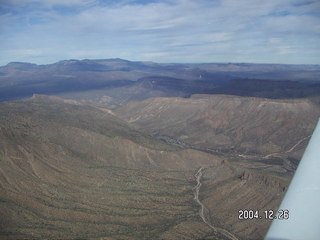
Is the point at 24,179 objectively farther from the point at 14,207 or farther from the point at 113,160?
the point at 113,160

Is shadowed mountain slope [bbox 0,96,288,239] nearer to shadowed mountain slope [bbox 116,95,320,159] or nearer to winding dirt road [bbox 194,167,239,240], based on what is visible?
winding dirt road [bbox 194,167,239,240]

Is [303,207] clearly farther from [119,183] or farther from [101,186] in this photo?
[119,183]

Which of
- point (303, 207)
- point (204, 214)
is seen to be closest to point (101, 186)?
point (204, 214)

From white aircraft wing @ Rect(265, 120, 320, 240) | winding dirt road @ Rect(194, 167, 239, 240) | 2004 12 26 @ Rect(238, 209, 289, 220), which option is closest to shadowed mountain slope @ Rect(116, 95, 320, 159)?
winding dirt road @ Rect(194, 167, 239, 240)

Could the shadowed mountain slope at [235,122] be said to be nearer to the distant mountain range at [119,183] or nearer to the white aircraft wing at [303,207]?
the distant mountain range at [119,183]

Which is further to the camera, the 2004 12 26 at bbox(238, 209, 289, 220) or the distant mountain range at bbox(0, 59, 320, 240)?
the 2004 12 26 at bbox(238, 209, 289, 220)

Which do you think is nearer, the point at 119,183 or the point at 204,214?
the point at 204,214

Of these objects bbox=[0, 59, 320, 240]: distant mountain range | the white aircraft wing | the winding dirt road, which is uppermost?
the white aircraft wing

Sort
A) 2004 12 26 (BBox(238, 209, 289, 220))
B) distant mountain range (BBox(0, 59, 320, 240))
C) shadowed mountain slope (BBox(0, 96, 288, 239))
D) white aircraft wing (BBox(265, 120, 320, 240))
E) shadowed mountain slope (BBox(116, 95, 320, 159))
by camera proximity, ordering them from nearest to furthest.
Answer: white aircraft wing (BBox(265, 120, 320, 240)) < shadowed mountain slope (BBox(0, 96, 288, 239)) < distant mountain range (BBox(0, 59, 320, 240)) < 2004 12 26 (BBox(238, 209, 289, 220)) < shadowed mountain slope (BBox(116, 95, 320, 159))

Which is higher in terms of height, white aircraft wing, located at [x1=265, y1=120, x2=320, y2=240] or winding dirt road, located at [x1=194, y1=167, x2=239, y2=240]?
white aircraft wing, located at [x1=265, y1=120, x2=320, y2=240]


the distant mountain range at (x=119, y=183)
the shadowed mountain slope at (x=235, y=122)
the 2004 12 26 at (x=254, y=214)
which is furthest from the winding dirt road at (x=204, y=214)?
the shadowed mountain slope at (x=235, y=122)

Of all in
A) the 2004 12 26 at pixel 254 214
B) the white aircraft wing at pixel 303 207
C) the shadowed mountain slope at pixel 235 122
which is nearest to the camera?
the white aircraft wing at pixel 303 207
